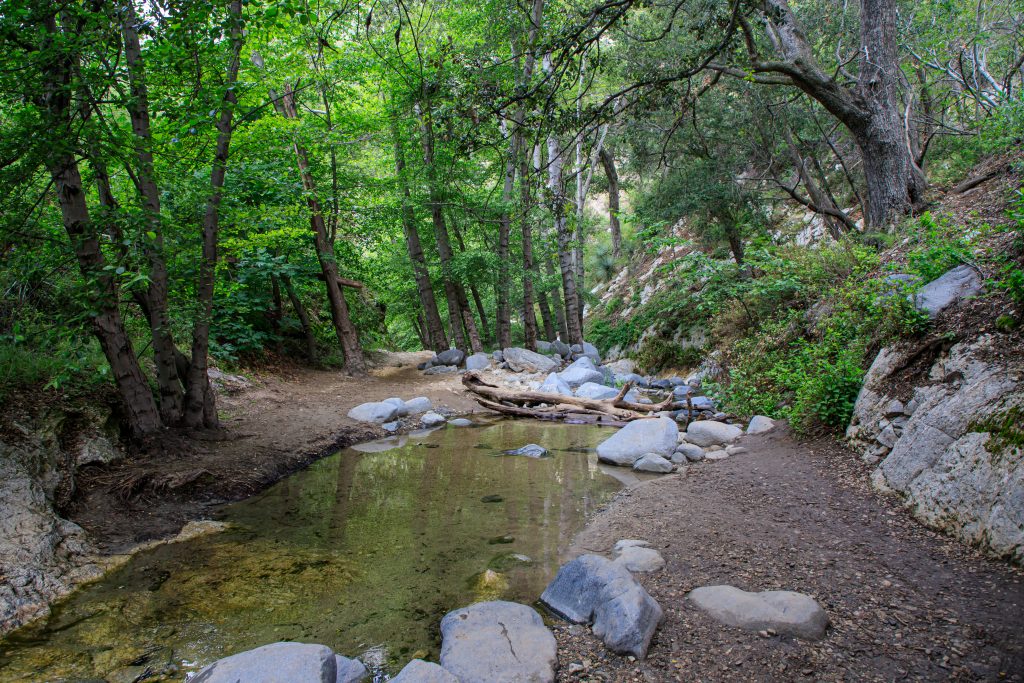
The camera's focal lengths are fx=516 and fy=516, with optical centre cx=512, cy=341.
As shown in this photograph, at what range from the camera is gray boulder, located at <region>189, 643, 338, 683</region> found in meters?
2.49

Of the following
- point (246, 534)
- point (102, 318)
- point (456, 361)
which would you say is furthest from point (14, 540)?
point (456, 361)

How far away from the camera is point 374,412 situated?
948 cm

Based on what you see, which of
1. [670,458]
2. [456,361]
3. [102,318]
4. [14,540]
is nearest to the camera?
[14,540]

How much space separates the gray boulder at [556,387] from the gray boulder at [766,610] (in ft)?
25.9

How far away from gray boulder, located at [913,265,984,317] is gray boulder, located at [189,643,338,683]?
5674 millimetres

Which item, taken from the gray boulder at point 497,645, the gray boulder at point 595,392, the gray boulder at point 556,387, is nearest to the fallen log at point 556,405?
the gray boulder at point 595,392

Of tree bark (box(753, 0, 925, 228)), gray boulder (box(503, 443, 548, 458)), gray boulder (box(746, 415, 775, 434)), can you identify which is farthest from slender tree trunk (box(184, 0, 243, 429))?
tree bark (box(753, 0, 925, 228))

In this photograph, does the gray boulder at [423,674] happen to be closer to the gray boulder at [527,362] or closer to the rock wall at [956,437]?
the rock wall at [956,437]

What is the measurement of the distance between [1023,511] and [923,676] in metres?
1.17

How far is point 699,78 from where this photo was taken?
1409cm

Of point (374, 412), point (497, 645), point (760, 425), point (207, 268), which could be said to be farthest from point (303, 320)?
point (497, 645)

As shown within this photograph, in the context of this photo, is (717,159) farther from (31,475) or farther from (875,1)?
(31,475)

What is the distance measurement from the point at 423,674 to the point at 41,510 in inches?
146

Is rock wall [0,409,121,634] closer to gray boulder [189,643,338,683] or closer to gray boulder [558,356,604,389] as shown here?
gray boulder [189,643,338,683]
